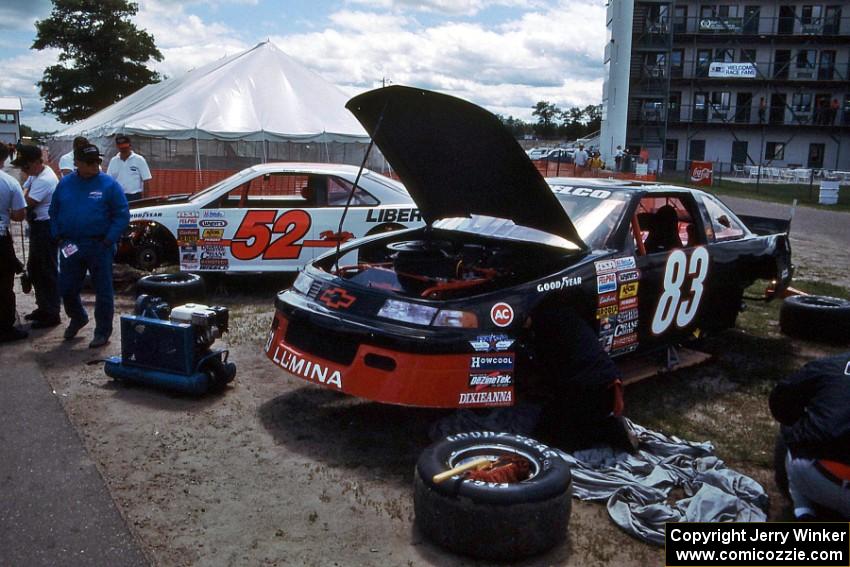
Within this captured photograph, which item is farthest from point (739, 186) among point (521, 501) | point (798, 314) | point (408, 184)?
point (521, 501)

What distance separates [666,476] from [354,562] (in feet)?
5.66

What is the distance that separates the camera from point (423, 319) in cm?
414

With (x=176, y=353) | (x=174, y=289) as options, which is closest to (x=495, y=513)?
(x=176, y=353)

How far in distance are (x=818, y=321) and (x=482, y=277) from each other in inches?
153

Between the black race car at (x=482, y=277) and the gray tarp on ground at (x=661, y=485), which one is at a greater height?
the black race car at (x=482, y=277)

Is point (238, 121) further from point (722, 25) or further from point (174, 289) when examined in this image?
point (722, 25)

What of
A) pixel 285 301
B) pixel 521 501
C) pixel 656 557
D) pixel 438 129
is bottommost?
pixel 656 557

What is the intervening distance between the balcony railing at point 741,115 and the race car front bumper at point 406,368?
45817mm

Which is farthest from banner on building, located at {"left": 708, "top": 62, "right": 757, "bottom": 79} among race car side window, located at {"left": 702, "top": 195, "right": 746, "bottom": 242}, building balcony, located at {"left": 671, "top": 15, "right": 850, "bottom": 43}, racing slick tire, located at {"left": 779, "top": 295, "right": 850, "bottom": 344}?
race car side window, located at {"left": 702, "top": 195, "right": 746, "bottom": 242}

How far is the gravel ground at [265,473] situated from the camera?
3207 mm

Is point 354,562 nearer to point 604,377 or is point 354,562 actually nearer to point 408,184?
point 604,377

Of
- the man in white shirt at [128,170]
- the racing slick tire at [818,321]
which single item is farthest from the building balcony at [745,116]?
the racing slick tire at [818,321]

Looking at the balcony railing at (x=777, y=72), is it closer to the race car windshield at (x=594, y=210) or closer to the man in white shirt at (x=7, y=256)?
the race car windshield at (x=594, y=210)

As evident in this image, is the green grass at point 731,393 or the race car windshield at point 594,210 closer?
the green grass at point 731,393
